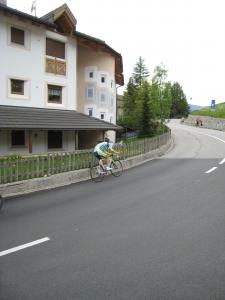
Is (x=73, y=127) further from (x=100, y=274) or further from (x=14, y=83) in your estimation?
(x=100, y=274)

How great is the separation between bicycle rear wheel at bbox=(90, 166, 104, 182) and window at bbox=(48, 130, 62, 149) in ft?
33.8

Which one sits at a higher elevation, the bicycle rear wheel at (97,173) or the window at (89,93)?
the window at (89,93)

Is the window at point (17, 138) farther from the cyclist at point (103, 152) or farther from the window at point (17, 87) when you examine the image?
the cyclist at point (103, 152)

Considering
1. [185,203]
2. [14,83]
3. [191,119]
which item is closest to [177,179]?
[185,203]

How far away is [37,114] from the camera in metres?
21.9

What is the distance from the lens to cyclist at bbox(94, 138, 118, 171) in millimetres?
14406

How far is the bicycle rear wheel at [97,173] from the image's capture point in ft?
46.4

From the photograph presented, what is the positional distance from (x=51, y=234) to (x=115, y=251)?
1633 millimetres

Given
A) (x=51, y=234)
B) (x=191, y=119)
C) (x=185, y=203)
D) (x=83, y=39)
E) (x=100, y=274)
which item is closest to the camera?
(x=100, y=274)

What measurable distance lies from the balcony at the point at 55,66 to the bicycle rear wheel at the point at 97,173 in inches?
477

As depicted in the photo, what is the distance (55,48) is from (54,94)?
137 inches

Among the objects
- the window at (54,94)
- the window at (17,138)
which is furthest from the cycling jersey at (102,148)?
the window at (54,94)

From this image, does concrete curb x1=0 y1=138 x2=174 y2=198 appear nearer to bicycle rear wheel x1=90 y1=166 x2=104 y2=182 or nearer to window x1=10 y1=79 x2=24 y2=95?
bicycle rear wheel x1=90 y1=166 x2=104 y2=182

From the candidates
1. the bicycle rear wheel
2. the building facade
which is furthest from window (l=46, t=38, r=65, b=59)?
the bicycle rear wheel
